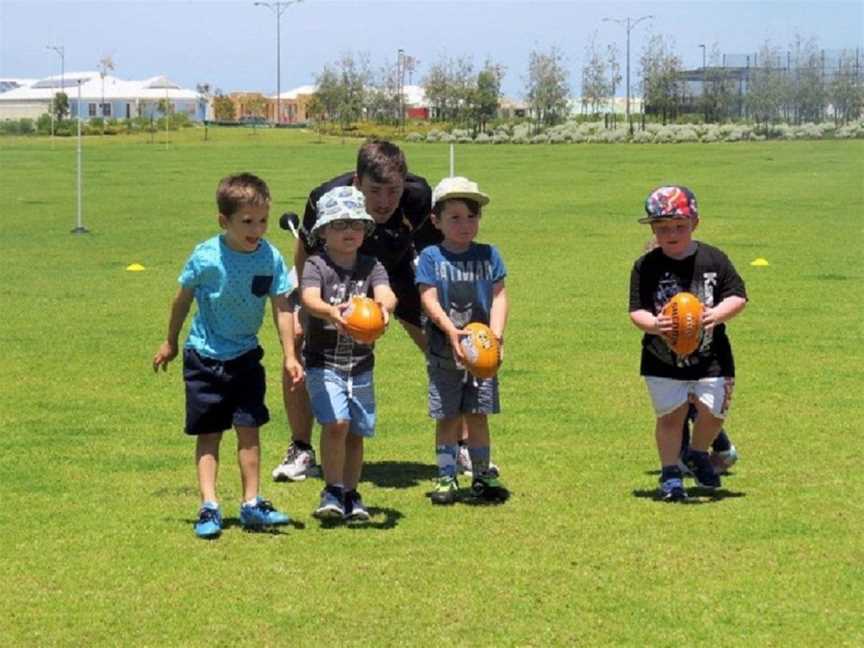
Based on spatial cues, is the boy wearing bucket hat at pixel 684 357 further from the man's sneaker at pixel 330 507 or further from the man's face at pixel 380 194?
the man's sneaker at pixel 330 507

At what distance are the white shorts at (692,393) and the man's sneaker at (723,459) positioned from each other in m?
0.66

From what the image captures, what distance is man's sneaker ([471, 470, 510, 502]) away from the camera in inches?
Result: 349

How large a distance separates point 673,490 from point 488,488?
97cm

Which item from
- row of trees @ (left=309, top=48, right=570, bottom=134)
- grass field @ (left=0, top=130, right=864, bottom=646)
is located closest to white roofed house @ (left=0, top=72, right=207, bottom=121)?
row of trees @ (left=309, top=48, right=570, bottom=134)

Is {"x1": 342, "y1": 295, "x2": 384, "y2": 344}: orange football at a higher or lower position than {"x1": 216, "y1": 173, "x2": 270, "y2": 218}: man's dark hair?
lower

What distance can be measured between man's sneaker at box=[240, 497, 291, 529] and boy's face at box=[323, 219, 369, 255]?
1.33 meters

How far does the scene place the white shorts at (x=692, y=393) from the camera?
8891 millimetres

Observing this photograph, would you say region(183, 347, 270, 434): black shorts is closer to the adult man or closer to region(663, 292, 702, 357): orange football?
the adult man

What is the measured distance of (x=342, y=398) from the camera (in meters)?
8.40

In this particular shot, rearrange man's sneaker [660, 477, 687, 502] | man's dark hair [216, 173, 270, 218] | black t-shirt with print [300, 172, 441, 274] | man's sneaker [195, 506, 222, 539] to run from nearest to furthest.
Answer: man's sneaker [195, 506, 222, 539]
man's dark hair [216, 173, 270, 218]
man's sneaker [660, 477, 687, 502]
black t-shirt with print [300, 172, 441, 274]

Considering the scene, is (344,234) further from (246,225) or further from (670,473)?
(670,473)

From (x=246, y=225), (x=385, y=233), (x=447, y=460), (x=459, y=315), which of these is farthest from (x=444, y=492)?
(x=246, y=225)

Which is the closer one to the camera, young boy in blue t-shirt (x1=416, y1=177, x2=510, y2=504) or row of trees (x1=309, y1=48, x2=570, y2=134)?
young boy in blue t-shirt (x1=416, y1=177, x2=510, y2=504)

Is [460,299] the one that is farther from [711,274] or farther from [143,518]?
[143,518]
